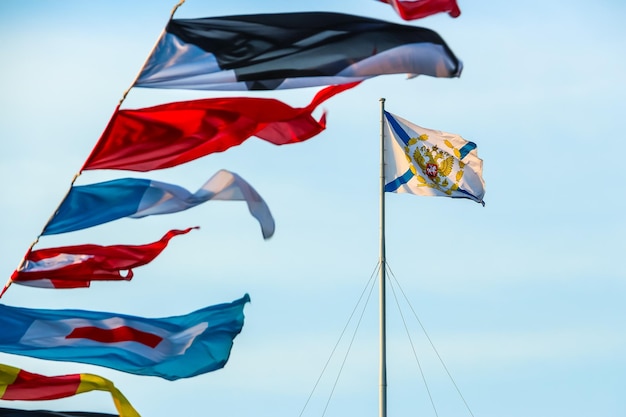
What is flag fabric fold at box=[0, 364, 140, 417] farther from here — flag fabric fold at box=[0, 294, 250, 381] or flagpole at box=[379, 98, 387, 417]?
flagpole at box=[379, 98, 387, 417]

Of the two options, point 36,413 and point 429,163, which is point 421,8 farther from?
point 429,163

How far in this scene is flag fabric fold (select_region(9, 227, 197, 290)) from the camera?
98.0 feet

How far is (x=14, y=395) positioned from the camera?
3009 centimetres

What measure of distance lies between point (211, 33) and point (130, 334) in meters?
4.90

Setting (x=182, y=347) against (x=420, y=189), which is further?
(x=420, y=189)

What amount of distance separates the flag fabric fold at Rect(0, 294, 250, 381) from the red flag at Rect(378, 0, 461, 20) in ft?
16.6

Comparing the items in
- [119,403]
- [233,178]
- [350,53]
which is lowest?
[119,403]

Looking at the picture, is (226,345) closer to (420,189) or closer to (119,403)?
(119,403)

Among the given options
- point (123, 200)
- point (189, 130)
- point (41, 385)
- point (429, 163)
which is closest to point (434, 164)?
point (429, 163)

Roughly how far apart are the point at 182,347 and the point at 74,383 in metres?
1.86

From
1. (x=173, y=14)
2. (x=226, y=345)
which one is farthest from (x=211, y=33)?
(x=226, y=345)

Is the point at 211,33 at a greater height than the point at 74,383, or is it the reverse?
the point at 211,33

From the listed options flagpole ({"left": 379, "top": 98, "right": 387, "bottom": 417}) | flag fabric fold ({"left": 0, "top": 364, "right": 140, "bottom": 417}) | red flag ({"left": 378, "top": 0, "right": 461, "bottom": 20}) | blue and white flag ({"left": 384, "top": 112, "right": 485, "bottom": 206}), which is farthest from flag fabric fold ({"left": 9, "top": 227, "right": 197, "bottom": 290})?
blue and white flag ({"left": 384, "top": 112, "right": 485, "bottom": 206})

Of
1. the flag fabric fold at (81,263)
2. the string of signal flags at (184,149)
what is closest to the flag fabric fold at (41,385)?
the string of signal flags at (184,149)
